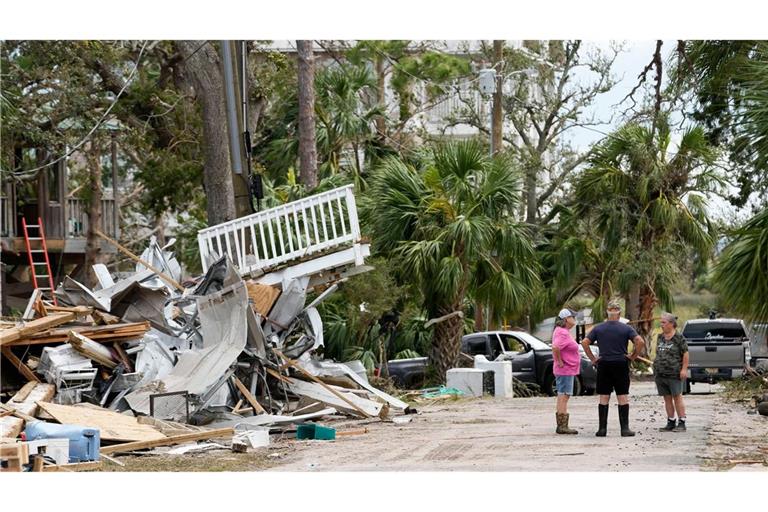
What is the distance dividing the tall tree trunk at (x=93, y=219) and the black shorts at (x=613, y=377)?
18000 millimetres

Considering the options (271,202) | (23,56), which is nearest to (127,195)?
(23,56)

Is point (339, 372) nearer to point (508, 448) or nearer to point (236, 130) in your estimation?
point (236, 130)

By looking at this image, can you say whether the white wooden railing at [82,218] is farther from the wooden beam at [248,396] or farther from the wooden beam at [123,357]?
the wooden beam at [248,396]

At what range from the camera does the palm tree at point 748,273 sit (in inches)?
550

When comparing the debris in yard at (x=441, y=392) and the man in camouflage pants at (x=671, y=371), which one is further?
the debris in yard at (x=441, y=392)

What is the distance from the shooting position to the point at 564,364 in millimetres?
15141

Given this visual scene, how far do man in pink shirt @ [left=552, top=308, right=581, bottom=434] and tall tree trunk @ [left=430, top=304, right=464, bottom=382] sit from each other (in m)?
8.92

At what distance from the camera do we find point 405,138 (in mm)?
39562

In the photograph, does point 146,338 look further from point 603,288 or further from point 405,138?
point 405,138

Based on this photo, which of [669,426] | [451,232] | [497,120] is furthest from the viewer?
[497,120]

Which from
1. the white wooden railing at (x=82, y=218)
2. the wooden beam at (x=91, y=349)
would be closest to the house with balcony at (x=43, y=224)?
the white wooden railing at (x=82, y=218)

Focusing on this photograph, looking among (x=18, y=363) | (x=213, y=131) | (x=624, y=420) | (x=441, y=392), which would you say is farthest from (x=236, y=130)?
→ (x=624, y=420)

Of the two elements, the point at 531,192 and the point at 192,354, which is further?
the point at 531,192

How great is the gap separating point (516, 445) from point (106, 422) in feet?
15.8
